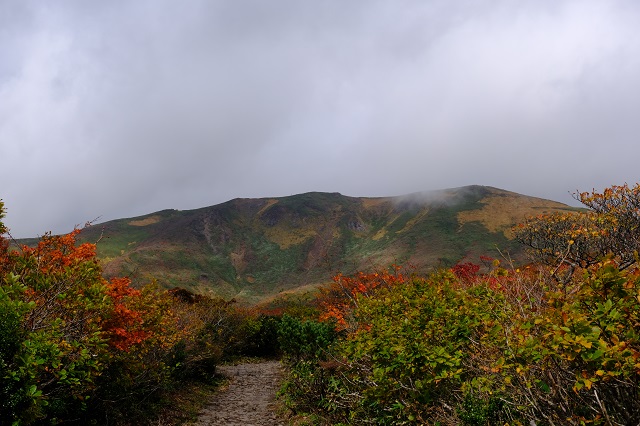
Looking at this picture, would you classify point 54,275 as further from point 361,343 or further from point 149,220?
point 149,220

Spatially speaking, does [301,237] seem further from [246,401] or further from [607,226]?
[246,401]

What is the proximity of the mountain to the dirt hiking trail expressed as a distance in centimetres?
7525

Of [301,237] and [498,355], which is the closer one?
[498,355]

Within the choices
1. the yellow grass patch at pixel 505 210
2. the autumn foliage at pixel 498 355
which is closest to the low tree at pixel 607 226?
the autumn foliage at pixel 498 355

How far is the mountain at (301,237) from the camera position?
104625mm

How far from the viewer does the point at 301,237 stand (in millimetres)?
142250

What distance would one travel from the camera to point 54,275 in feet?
20.5

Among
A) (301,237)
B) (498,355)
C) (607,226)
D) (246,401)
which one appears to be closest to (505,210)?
(301,237)

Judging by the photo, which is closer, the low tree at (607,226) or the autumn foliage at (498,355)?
the autumn foliage at (498,355)

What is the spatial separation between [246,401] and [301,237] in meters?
129

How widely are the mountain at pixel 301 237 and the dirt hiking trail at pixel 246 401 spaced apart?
75250 mm

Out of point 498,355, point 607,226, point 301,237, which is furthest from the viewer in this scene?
point 301,237

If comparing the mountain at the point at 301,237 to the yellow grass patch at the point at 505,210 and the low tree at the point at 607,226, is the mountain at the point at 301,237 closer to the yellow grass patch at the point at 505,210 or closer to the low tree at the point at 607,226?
the yellow grass patch at the point at 505,210

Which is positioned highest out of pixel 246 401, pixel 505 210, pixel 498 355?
pixel 505 210
